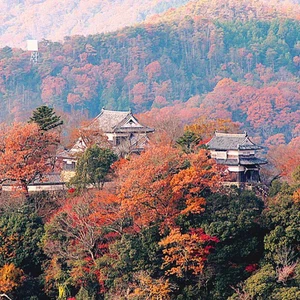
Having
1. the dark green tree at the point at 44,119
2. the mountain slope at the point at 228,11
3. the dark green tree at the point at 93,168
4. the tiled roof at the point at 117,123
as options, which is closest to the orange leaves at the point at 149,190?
the dark green tree at the point at 93,168

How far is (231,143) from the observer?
34625 mm

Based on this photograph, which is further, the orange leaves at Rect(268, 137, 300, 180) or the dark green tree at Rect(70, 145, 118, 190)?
the orange leaves at Rect(268, 137, 300, 180)

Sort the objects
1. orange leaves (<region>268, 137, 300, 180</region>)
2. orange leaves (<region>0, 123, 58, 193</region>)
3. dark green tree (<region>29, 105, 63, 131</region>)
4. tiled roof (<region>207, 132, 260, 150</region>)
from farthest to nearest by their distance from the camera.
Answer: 1. orange leaves (<region>268, 137, 300, 180</region>)
2. dark green tree (<region>29, 105, 63, 131</region>)
3. tiled roof (<region>207, 132, 260, 150</region>)
4. orange leaves (<region>0, 123, 58, 193</region>)

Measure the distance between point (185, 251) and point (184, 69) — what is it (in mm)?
78475

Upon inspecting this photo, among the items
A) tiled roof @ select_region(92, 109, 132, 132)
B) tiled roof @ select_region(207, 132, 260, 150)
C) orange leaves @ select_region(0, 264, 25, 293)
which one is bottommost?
orange leaves @ select_region(0, 264, 25, 293)

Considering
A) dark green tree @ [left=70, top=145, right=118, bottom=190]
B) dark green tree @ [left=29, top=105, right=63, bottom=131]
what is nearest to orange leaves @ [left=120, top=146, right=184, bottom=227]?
dark green tree @ [left=70, top=145, right=118, bottom=190]

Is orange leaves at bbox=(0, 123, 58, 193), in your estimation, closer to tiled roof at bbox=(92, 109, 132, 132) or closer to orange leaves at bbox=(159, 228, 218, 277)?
tiled roof at bbox=(92, 109, 132, 132)

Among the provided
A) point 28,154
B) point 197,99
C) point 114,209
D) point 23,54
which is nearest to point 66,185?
point 28,154

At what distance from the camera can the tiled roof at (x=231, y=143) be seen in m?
34.3

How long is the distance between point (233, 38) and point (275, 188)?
81.3 metres

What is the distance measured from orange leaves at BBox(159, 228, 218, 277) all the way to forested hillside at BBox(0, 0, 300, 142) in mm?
46747

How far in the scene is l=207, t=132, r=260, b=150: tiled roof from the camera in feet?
113

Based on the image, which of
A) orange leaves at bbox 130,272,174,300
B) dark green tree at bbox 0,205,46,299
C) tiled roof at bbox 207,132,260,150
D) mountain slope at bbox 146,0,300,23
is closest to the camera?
orange leaves at bbox 130,272,174,300

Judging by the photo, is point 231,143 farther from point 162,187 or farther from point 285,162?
point 285,162
